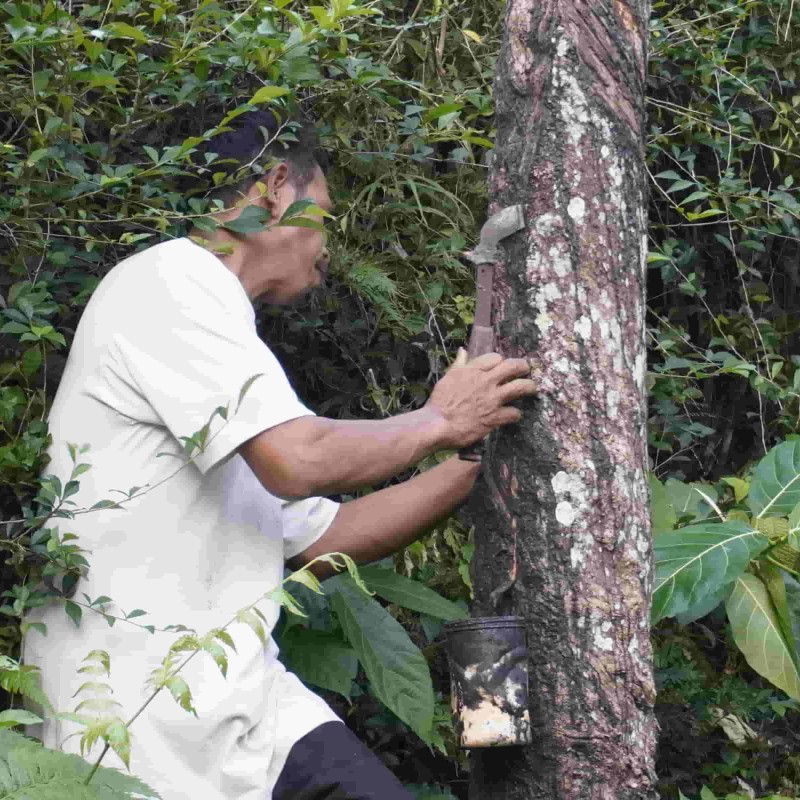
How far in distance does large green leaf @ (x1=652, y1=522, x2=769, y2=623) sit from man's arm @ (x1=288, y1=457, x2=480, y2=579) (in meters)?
0.58

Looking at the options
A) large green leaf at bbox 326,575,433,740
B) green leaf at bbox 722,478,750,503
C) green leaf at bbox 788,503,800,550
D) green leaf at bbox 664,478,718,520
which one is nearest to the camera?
large green leaf at bbox 326,575,433,740

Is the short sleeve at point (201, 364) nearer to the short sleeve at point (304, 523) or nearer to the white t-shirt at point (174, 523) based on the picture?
the white t-shirt at point (174, 523)

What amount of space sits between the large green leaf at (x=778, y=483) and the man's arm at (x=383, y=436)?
1.12m

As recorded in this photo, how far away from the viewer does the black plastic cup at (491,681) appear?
2.30m

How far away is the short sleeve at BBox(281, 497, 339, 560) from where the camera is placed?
9.21ft

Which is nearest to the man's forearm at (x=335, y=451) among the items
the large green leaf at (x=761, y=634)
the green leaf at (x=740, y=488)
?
the large green leaf at (x=761, y=634)

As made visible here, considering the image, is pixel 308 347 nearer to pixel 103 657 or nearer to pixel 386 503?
pixel 386 503

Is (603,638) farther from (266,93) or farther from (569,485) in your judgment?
(266,93)

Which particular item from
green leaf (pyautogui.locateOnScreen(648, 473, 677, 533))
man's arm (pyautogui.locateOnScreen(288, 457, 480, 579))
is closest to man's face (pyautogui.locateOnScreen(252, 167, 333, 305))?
man's arm (pyautogui.locateOnScreen(288, 457, 480, 579))

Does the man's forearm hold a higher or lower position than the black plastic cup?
higher

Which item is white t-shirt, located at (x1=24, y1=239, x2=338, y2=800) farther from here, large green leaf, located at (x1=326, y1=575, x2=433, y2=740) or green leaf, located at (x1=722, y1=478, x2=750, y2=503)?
green leaf, located at (x1=722, y1=478, x2=750, y2=503)

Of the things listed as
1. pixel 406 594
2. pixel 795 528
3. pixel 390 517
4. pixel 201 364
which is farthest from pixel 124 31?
pixel 795 528

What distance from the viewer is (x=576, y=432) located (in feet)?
7.92

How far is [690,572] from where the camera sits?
Result: 2857 millimetres
